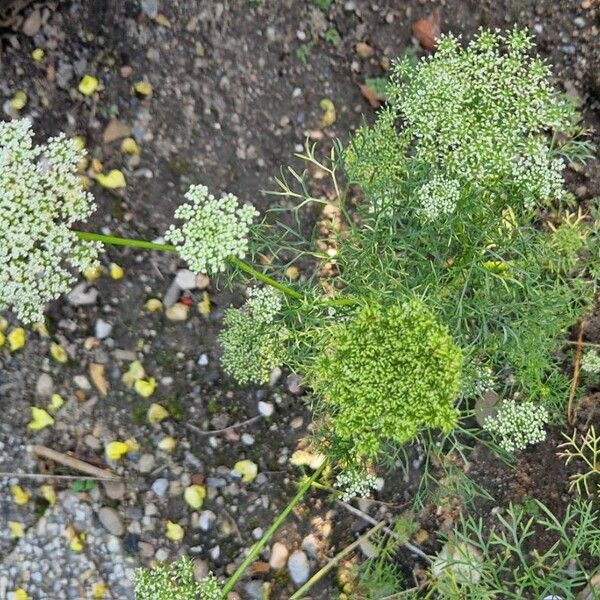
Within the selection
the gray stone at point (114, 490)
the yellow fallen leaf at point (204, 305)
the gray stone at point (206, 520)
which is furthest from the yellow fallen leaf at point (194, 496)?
the yellow fallen leaf at point (204, 305)

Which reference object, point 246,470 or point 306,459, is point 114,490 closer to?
point 246,470

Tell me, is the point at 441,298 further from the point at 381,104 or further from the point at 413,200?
the point at 381,104

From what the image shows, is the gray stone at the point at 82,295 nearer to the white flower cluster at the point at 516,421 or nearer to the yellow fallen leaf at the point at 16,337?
the yellow fallen leaf at the point at 16,337

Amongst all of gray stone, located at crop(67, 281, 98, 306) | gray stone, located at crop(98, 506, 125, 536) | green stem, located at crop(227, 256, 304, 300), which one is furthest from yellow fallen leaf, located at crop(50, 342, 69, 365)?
green stem, located at crop(227, 256, 304, 300)

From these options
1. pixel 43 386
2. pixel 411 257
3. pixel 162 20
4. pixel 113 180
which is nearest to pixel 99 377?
pixel 43 386

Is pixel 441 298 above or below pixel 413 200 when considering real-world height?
below

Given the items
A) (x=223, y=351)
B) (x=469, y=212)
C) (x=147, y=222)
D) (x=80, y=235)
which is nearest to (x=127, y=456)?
(x=223, y=351)
